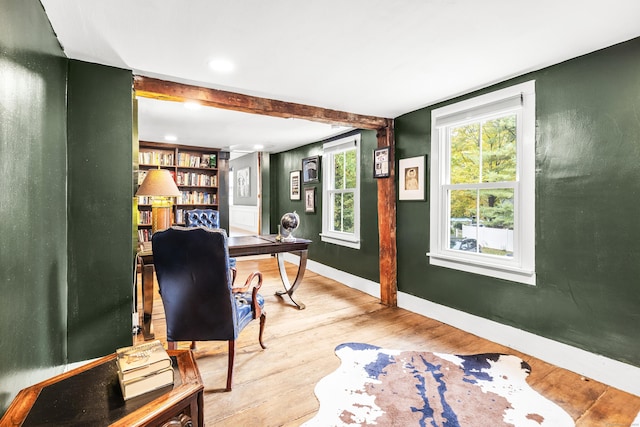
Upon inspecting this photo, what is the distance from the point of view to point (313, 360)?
95.8 inches

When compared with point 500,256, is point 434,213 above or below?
above

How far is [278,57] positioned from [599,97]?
7.19 ft

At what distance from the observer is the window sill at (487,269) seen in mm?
2531

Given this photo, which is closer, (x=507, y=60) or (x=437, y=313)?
(x=507, y=60)

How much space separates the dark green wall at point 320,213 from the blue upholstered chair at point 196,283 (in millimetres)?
2452

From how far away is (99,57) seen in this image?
7.17 feet

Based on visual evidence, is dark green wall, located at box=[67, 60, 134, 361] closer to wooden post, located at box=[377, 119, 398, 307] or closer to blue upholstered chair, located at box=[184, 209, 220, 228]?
blue upholstered chair, located at box=[184, 209, 220, 228]

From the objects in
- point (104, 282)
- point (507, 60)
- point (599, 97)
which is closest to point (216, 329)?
point (104, 282)

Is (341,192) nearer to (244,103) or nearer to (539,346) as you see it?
Result: (244,103)

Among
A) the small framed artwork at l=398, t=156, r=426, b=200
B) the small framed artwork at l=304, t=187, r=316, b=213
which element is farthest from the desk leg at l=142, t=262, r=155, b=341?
the small framed artwork at l=304, t=187, r=316, b=213

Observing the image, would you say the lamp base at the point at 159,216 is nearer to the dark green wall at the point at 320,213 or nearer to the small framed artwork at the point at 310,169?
the dark green wall at the point at 320,213

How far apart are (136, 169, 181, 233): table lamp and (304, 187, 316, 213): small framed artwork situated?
2.58 m

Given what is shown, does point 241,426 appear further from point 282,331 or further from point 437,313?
point 437,313

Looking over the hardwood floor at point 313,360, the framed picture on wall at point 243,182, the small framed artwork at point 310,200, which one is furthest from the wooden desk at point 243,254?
the framed picture on wall at point 243,182
